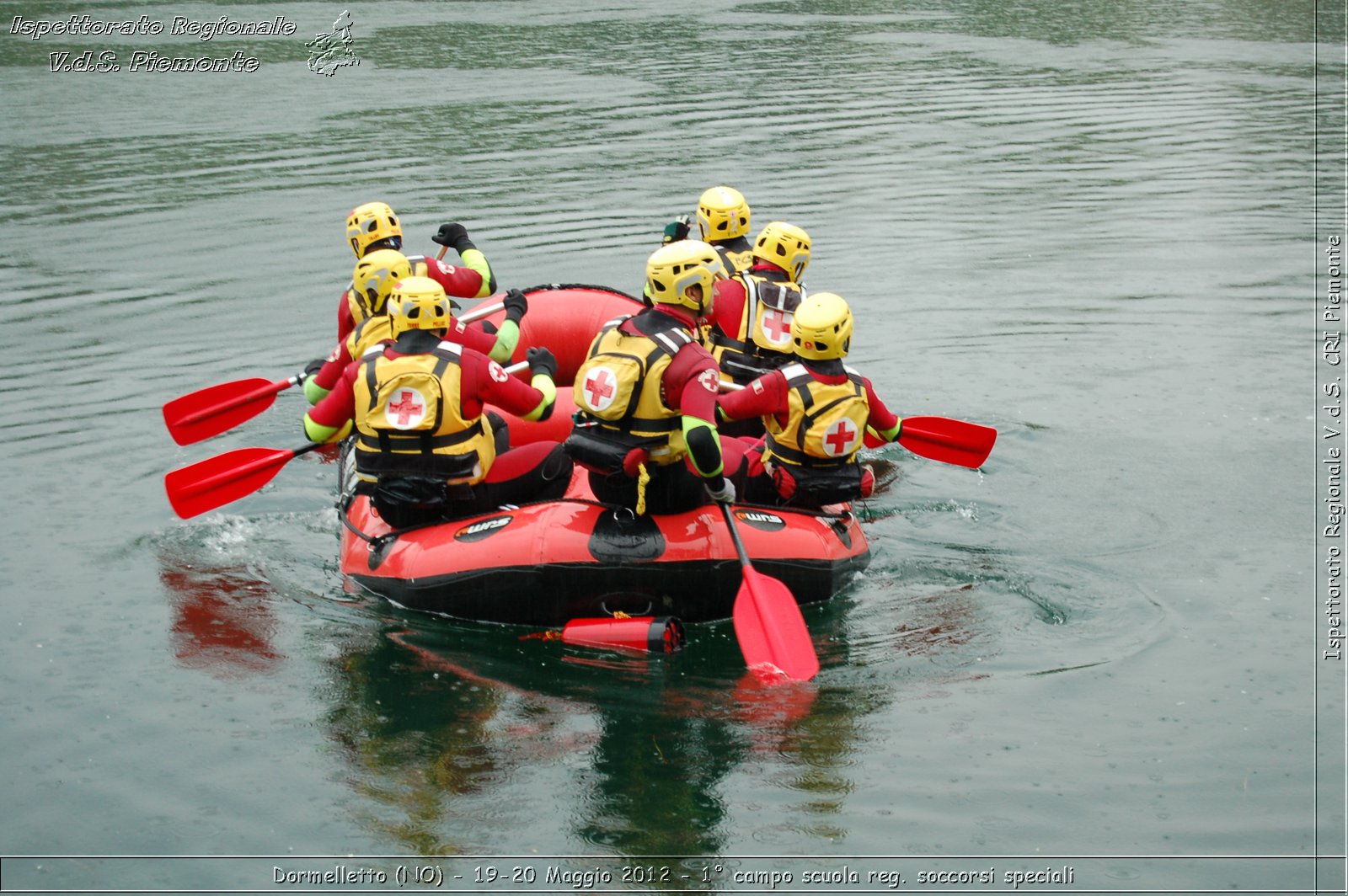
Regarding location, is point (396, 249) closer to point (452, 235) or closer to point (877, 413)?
point (452, 235)

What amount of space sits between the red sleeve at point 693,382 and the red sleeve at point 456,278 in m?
3.13

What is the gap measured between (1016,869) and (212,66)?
79.1ft

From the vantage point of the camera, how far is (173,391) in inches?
484

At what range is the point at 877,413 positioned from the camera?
28.6 feet

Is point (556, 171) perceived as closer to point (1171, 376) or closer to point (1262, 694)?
point (1171, 376)

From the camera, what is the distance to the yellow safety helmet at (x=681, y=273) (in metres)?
7.92

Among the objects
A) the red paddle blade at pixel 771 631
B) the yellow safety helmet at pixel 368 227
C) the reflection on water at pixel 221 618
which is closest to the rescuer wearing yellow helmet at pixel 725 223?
the yellow safety helmet at pixel 368 227

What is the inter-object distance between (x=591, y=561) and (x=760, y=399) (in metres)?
1.37

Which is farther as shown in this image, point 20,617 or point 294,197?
point 294,197

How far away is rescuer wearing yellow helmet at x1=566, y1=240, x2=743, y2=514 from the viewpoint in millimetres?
7875

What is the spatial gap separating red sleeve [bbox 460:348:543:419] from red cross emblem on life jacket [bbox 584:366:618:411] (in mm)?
435

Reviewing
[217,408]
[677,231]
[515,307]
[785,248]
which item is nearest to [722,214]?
[677,231]

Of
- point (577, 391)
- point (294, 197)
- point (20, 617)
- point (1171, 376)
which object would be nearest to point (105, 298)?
point (294, 197)

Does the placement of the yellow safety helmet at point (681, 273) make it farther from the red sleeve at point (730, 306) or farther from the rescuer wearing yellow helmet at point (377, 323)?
the red sleeve at point (730, 306)
